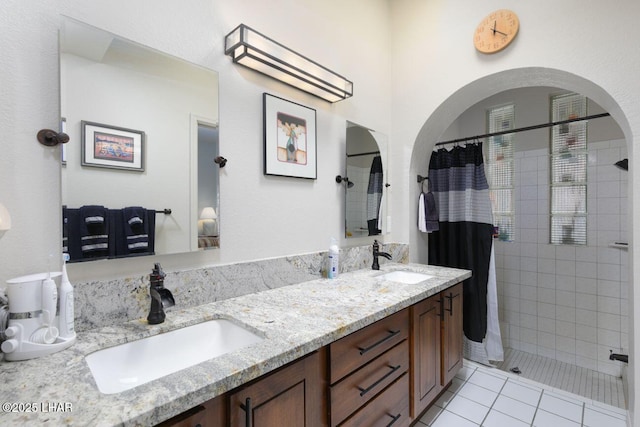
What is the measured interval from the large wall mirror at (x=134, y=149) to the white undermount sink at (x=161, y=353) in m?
0.34

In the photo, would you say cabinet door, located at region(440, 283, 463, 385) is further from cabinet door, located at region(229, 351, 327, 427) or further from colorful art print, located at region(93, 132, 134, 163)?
colorful art print, located at region(93, 132, 134, 163)

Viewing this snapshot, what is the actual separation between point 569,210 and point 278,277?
312cm

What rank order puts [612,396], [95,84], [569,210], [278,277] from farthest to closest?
[569,210] < [612,396] < [278,277] < [95,84]

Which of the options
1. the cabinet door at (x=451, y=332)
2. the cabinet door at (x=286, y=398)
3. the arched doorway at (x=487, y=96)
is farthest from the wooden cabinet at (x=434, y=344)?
the cabinet door at (x=286, y=398)

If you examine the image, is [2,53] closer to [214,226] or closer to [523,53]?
[214,226]

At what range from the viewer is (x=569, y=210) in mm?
2973

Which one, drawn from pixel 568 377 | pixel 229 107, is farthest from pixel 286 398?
pixel 568 377

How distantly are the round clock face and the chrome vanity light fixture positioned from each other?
3.23 ft

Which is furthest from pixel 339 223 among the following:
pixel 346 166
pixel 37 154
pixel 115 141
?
pixel 37 154

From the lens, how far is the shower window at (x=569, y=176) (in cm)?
290

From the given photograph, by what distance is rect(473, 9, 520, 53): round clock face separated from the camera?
6.19 ft

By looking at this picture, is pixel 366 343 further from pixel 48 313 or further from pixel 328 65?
pixel 328 65

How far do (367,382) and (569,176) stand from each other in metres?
3.12

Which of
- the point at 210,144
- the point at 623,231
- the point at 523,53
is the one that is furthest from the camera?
the point at 623,231
